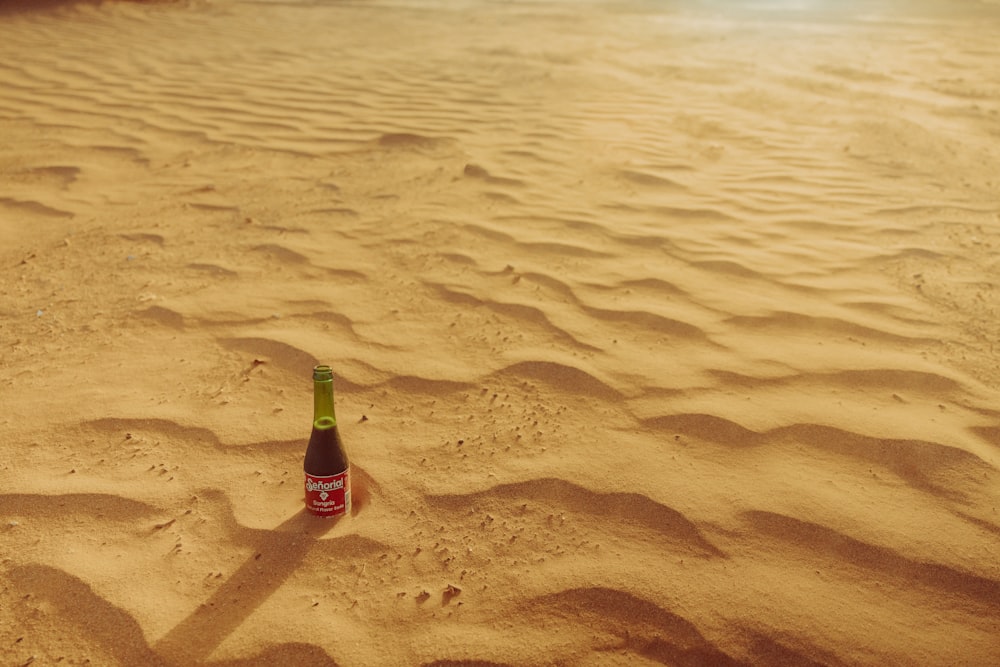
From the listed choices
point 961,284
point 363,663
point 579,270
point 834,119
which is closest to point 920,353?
point 961,284

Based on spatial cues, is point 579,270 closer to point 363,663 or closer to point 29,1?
point 363,663

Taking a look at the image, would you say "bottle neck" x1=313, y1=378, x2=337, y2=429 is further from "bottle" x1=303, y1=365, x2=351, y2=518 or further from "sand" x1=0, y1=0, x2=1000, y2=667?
"sand" x1=0, y1=0, x2=1000, y2=667

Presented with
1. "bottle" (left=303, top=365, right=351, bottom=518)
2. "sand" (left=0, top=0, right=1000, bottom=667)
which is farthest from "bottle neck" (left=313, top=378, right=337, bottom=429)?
"sand" (left=0, top=0, right=1000, bottom=667)

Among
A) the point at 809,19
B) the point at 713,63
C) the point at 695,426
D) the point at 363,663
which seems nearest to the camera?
the point at 363,663

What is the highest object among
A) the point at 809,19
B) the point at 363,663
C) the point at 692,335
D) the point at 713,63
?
the point at 809,19

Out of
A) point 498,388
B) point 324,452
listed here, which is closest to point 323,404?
point 324,452

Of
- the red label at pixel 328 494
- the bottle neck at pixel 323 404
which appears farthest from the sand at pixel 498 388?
the bottle neck at pixel 323 404

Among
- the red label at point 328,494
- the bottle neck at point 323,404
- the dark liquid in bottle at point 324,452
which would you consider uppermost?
the bottle neck at point 323,404

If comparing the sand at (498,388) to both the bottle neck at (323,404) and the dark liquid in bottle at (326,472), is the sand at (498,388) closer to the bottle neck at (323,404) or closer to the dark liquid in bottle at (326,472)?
the dark liquid in bottle at (326,472)
